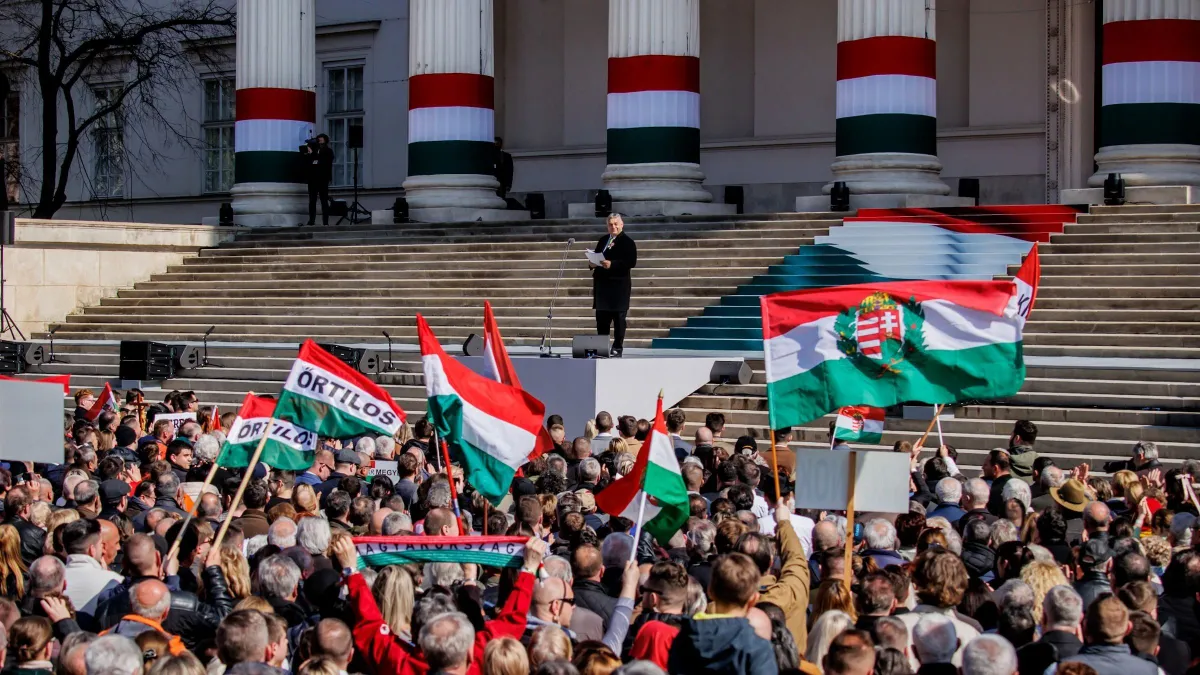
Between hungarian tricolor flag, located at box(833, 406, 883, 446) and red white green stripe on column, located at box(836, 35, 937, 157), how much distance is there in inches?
490

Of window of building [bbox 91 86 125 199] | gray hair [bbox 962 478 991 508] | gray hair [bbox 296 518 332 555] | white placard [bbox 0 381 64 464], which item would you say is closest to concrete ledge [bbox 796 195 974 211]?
gray hair [bbox 962 478 991 508]

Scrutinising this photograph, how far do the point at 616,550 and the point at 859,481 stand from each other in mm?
1203

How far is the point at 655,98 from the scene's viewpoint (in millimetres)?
25438

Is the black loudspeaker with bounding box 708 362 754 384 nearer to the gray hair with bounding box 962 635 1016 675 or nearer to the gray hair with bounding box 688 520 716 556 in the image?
the gray hair with bounding box 688 520 716 556

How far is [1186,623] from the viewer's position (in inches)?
308

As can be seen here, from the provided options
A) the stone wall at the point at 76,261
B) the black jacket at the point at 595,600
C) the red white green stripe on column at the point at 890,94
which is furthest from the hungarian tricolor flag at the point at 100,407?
the red white green stripe on column at the point at 890,94

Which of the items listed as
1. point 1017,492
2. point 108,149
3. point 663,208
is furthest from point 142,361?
point 108,149

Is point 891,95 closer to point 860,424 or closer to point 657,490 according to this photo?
point 860,424

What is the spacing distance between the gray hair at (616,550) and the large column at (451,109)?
18.9 metres

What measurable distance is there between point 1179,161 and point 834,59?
8.00m

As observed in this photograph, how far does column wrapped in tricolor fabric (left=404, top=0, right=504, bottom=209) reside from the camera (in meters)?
27.0

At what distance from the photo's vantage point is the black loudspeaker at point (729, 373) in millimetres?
18797

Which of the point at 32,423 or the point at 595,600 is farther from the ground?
the point at 32,423

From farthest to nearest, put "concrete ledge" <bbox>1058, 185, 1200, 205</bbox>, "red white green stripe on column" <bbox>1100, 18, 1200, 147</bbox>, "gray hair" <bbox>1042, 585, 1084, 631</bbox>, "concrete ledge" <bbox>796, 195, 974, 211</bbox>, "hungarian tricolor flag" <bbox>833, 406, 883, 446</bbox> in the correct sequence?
1. "concrete ledge" <bbox>796, 195, 974, 211</bbox>
2. "red white green stripe on column" <bbox>1100, 18, 1200, 147</bbox>
3. "concrete ledge" <bbox>1058, 185, 1200, 205</bbox>
4. "hungarian tricolor flag" <bbox>833, 406, 883, 446</bbox>
5. "gray hair" <bbox>1042, 585, 1084, 631</bbox>
